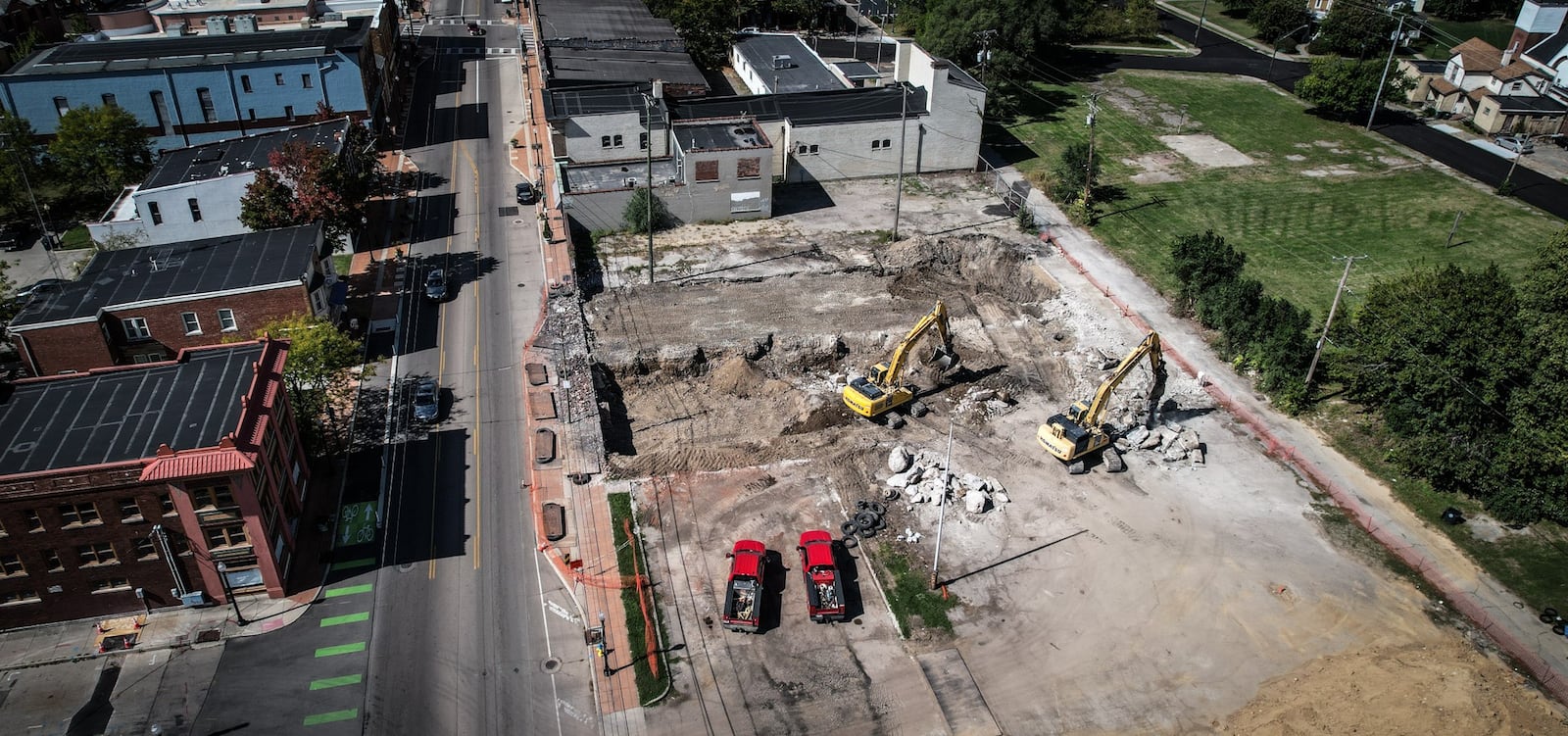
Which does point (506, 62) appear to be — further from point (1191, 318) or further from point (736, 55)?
point (1191, 318)

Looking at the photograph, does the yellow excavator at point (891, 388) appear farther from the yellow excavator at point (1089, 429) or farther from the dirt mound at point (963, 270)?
the dirt mound at point (963, 270)

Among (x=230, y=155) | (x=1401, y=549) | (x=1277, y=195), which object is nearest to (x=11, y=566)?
(x=230, y=155)

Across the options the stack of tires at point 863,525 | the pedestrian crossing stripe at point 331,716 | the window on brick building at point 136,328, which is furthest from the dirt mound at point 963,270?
the window on brick building at point 136,328

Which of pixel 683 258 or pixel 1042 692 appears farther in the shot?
pixel 683 258

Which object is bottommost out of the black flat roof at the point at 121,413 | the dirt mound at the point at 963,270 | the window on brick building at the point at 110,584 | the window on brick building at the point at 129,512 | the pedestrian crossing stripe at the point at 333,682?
the pedestrian crossing stripe at the point at 333,682

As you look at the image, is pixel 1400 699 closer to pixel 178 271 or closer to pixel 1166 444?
pixel 1166 444

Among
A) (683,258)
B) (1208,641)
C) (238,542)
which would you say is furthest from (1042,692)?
(683,258)
